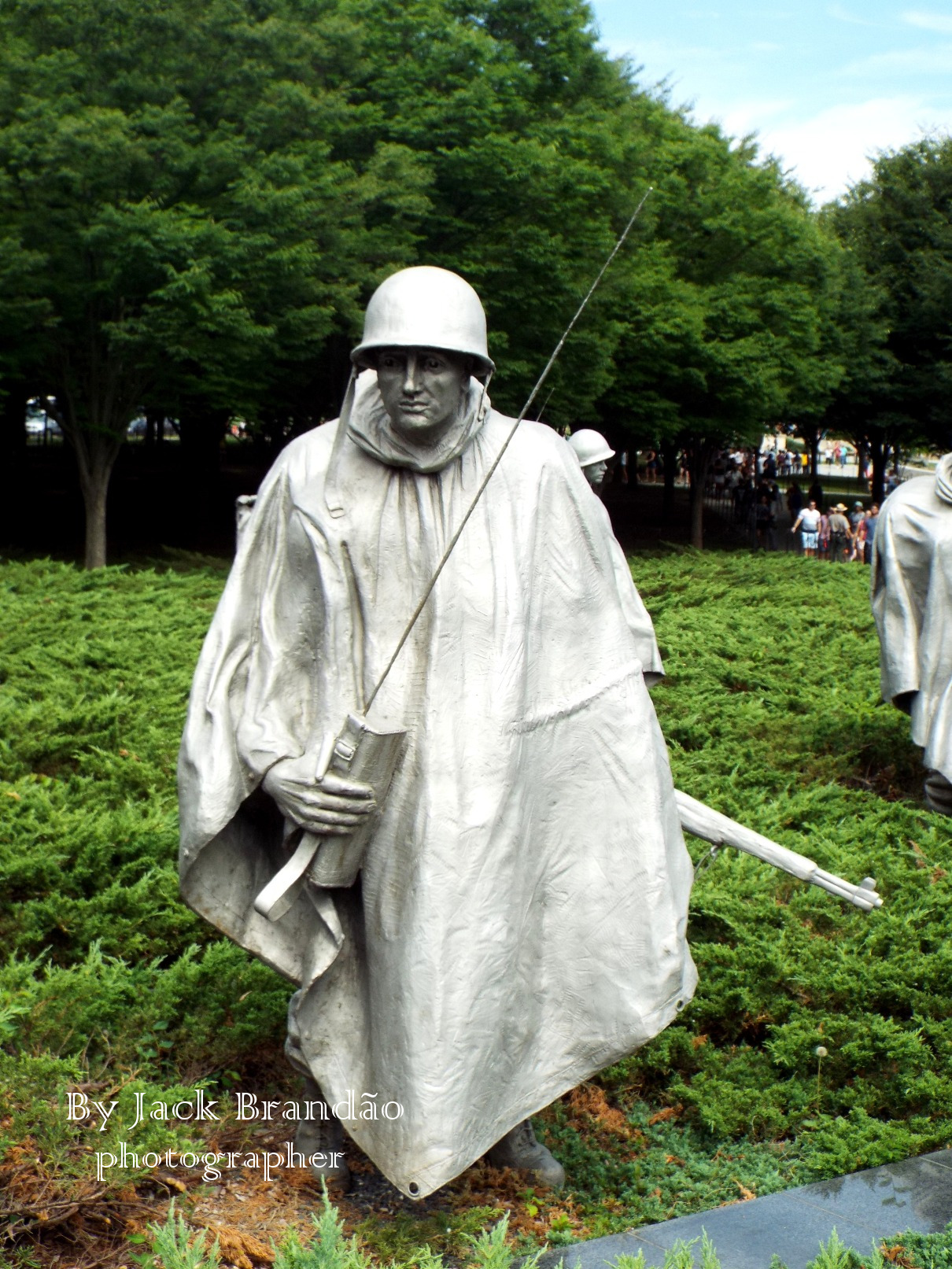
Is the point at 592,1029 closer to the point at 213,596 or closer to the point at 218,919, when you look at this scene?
the point at 218,919

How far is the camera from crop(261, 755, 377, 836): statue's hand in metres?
3.89

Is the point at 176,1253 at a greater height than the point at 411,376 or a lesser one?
lesser

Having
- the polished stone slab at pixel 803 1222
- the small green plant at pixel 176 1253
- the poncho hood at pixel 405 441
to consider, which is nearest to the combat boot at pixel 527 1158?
the polished stone slab at pixel 803 1222

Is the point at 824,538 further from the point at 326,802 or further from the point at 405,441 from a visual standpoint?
the point at 326,802

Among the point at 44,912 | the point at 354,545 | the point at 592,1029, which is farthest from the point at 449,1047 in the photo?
the point at 44,912

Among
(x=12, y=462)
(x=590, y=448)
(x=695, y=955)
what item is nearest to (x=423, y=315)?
(x=695, y=955)

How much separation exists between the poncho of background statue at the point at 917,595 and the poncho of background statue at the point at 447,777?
363cm

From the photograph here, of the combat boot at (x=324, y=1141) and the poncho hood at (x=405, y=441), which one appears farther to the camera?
the combat boot at (x=324, y=1141)

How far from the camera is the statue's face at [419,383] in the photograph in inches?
157

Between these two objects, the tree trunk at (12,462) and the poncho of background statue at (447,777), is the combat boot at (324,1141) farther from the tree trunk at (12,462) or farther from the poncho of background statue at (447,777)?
the tree trunk at (12,462)

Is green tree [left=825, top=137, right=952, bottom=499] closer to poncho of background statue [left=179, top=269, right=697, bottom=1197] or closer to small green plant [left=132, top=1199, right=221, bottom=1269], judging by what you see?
poncho of background statue [left=179, top=269, right=697, bottom=1197]

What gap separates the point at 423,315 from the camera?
3918 mm

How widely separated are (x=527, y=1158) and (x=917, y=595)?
430cm

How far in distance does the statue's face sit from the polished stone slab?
2.24 metres
